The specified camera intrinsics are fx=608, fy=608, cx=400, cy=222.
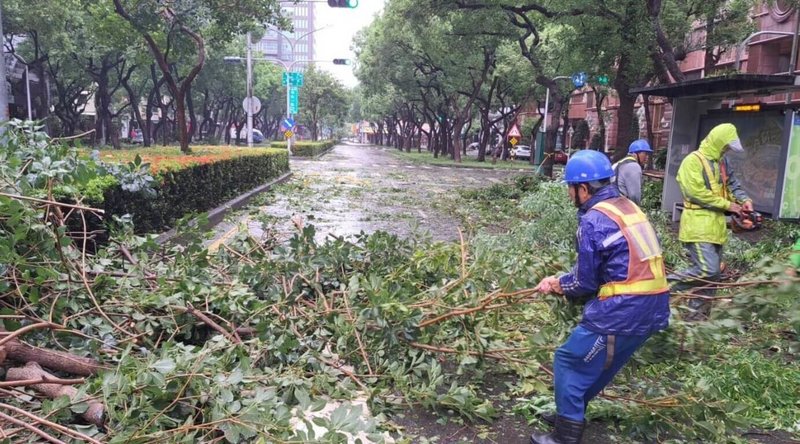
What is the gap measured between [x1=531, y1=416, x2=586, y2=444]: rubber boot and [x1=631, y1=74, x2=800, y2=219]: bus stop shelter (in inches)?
272

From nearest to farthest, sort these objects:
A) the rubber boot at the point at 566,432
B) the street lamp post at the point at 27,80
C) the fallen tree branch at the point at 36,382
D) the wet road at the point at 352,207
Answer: the fallen tree branch at the point at 36,382 < the rubber boot at the point at 566,432 < the wet road at the point at 352,207 < the street lamp post at the point at 27,80

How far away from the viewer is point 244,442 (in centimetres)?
290

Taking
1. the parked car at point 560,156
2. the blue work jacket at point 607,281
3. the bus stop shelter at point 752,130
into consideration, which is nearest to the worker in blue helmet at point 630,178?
the bus stop shelter at point 752,130

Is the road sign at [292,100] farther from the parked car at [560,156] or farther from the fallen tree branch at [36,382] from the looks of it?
the fallen tree branch at [36,382]

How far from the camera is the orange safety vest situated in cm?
289

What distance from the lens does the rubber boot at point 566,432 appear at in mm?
3094

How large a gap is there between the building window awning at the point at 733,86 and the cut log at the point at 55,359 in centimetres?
910

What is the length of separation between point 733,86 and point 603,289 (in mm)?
7940

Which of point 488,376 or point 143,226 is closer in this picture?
point 488,376

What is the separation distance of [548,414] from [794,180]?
6.77 m

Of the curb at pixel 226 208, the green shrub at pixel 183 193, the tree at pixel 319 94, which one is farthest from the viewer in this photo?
the tree at pixel 319 94

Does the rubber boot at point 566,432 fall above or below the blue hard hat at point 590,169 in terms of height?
below

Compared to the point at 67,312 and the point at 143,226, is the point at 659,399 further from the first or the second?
the point at 143,226

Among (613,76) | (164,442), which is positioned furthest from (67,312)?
(613,76)
